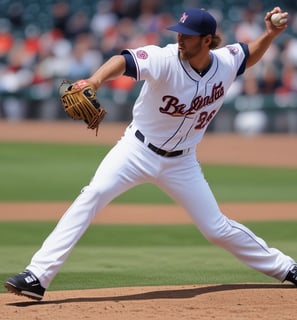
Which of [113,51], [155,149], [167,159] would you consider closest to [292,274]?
[167,159]

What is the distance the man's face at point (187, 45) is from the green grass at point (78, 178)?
5927 mm

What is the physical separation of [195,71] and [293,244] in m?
3.15

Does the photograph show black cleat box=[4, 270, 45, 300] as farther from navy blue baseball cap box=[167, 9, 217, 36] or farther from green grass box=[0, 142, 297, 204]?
green grass box=[0, 142, 297, 204]

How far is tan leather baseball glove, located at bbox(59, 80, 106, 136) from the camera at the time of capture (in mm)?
5297

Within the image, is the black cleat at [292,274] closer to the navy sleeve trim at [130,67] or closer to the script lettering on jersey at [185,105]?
the script lettering on jersey at [185,105]

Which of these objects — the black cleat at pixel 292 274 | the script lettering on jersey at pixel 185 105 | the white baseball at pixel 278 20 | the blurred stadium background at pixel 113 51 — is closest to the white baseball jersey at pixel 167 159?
the script lettering on jersey at pixel 185 105

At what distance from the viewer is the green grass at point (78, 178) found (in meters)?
11.9

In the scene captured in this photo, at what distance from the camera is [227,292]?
6117mm

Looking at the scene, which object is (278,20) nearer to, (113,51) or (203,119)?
(203,119)

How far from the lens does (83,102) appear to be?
530 cm

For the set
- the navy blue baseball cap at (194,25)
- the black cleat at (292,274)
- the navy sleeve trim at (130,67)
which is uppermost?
the navy blue baseball cap at (194,25)

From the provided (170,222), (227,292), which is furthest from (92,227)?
(227,292)

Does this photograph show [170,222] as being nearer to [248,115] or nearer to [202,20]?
[202,20]

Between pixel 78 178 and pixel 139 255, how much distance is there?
5571 millimetres
